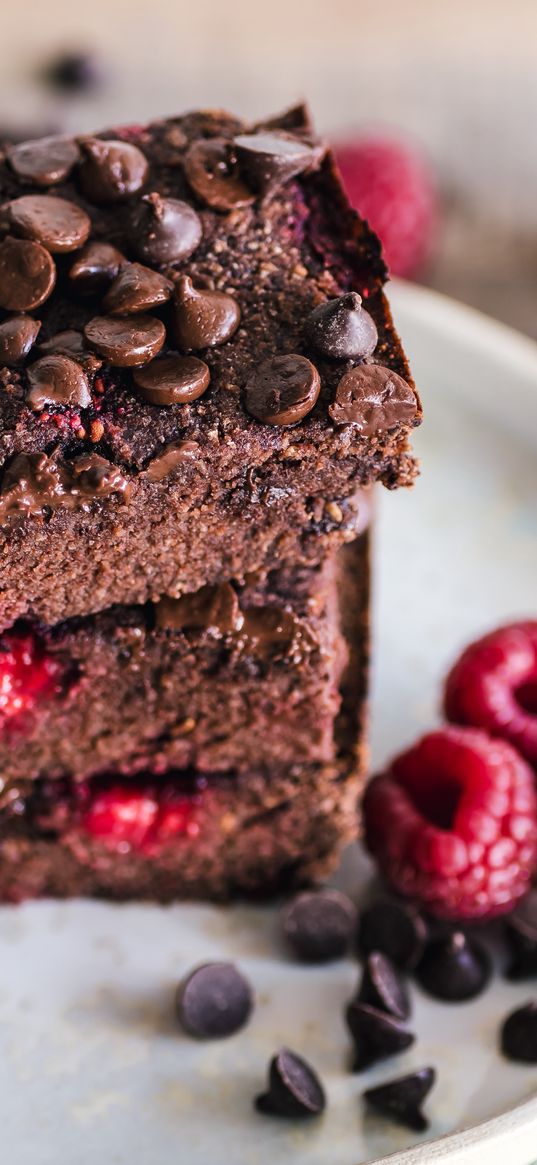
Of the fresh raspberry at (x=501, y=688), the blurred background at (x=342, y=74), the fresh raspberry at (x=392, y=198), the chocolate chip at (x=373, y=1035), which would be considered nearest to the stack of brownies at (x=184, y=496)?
the fresh raspberry at (x=501, y=688)

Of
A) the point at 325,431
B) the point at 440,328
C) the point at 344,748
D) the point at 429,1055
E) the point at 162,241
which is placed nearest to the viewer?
the point at 325,431

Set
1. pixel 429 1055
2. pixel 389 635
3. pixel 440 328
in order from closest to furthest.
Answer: pixel 429 1055 → pixel 389 635 → pixel 440 328

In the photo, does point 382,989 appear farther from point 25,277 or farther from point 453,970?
point 25,277

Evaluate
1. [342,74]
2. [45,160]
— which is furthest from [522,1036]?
[342,74]

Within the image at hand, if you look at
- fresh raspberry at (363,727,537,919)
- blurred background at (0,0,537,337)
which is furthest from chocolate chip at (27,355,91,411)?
blurred background at (0,0,537,337)

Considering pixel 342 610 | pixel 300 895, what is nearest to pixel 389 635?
pixel 342 610

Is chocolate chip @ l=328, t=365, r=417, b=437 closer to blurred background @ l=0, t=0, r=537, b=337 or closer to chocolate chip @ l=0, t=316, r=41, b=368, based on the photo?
chocolate chip @ l=0, t=316, r=41, b=368

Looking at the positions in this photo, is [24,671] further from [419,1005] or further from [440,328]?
[440,328]

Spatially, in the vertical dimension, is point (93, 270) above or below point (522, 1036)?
above
